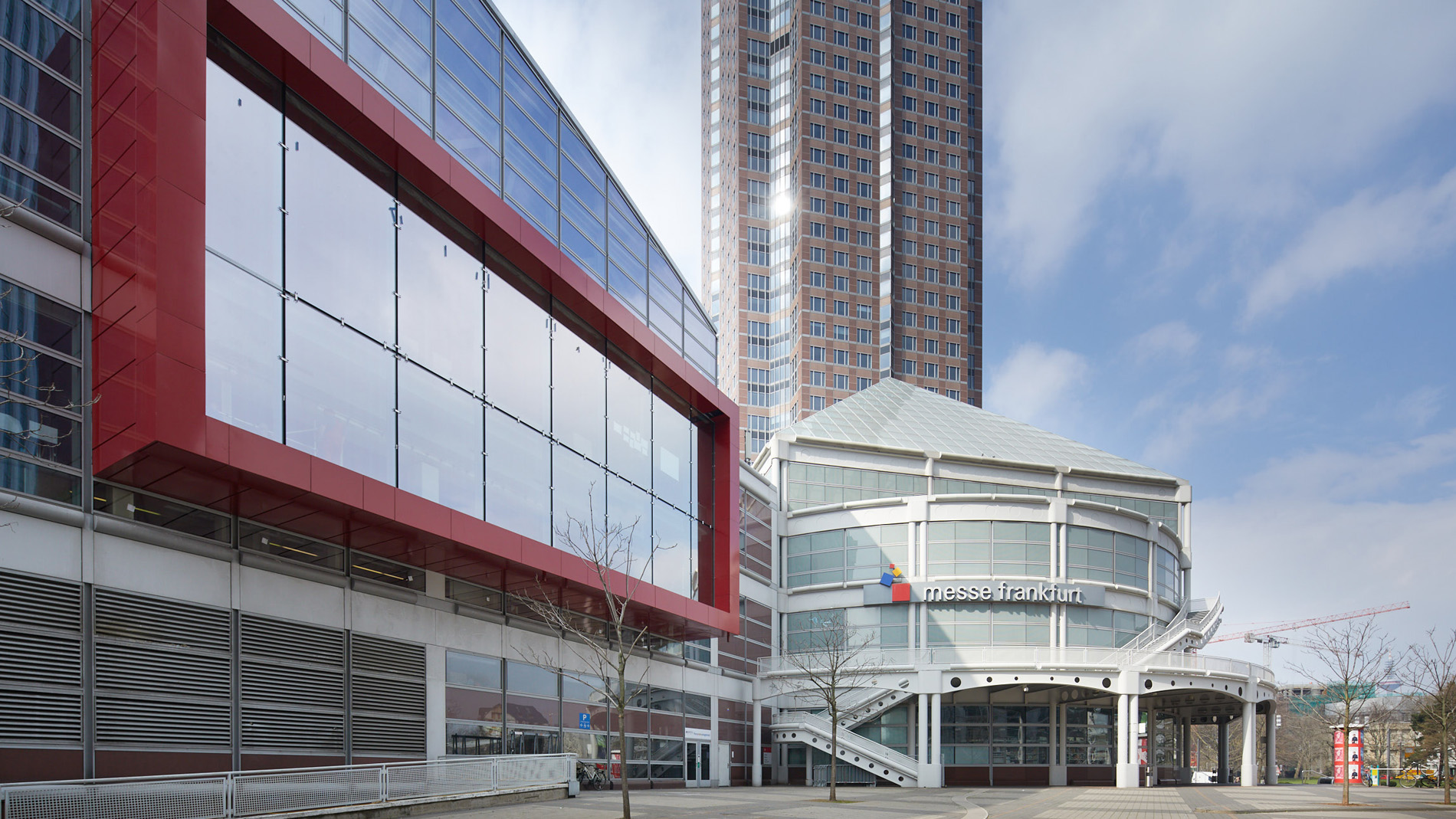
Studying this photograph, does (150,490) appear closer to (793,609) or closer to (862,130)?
(793,609)

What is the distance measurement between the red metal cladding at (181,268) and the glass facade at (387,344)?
847 millimetres

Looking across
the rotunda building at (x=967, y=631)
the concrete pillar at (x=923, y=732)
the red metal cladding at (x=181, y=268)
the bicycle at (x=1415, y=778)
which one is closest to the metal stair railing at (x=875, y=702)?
the rotunda building at (x=967, y=631)

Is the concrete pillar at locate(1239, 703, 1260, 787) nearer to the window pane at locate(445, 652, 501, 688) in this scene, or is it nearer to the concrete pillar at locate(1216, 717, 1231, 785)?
the concrete pillar at locate(1216, 717, 1231, 785)

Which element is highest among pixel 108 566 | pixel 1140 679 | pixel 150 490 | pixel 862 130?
pixel 862 130

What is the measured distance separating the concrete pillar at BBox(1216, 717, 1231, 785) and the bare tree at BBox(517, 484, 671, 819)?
3997cm

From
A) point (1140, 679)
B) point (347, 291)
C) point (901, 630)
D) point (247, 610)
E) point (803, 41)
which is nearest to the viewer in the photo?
point (247, 610)

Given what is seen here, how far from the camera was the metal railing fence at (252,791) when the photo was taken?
15.1 metres

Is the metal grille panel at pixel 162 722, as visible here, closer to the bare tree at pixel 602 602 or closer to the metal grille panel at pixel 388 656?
the metal grille panel at pixel 388 656

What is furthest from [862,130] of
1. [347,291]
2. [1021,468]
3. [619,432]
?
[347,291]

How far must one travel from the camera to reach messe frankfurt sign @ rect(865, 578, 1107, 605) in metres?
52.0

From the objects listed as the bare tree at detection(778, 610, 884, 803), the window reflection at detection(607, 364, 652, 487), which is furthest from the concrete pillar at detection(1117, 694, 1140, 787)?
the window reflection at detection(607, 364, 652, 487)

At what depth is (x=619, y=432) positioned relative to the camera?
35.0 m

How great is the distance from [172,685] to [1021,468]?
166 feet

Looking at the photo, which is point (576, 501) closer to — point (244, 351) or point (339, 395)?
point (339, 395)
